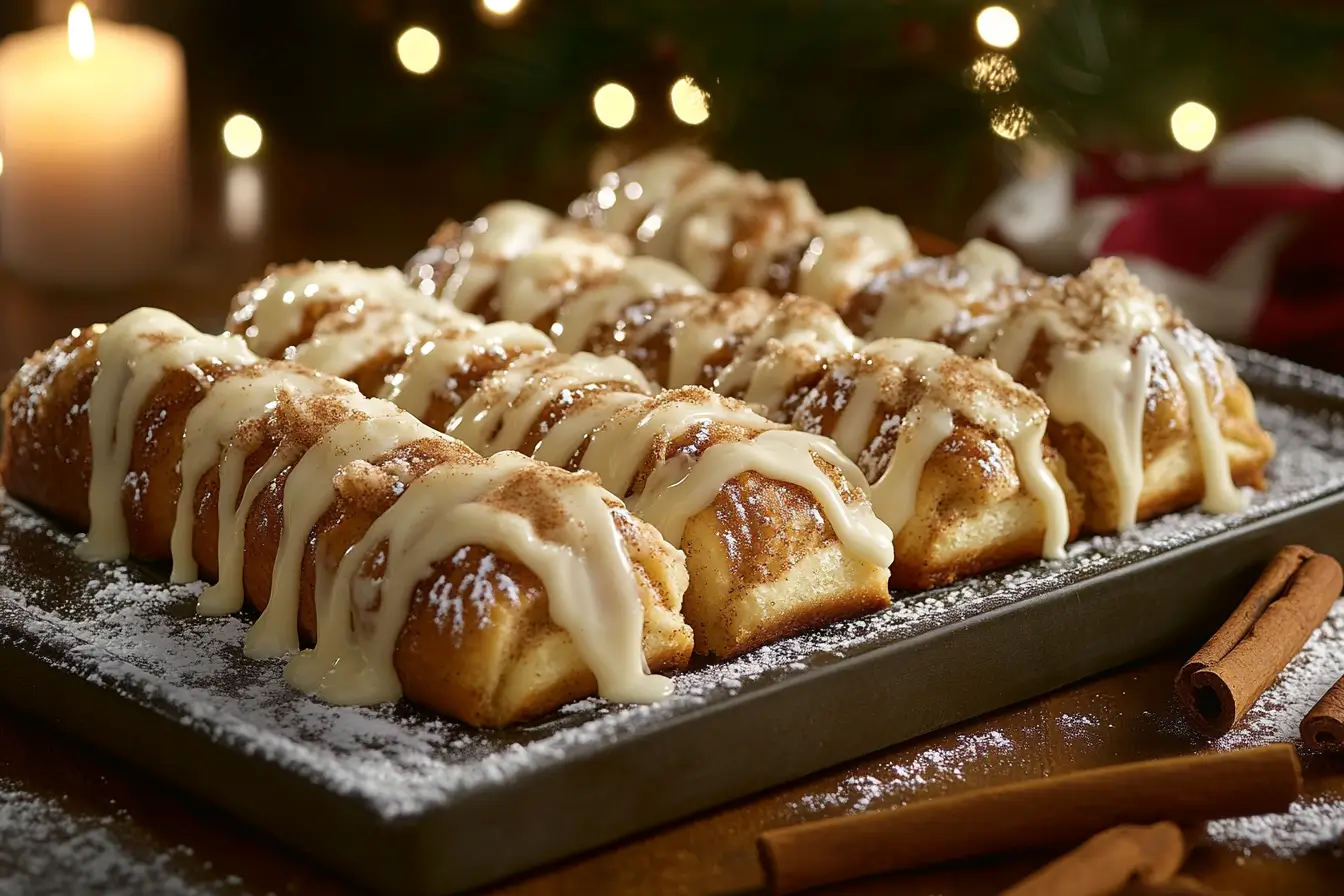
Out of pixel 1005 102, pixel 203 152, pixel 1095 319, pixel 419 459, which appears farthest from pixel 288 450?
pixel 203 152

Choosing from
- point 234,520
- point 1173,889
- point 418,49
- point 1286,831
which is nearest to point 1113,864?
point 1173,889

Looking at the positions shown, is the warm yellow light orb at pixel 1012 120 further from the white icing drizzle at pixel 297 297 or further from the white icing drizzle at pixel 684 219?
the white icing drizzle at pixel 297 297

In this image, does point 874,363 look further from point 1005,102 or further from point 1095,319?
point 1005,102

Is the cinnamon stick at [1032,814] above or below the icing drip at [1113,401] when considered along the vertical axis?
below

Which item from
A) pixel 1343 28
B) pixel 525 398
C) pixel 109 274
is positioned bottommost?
pixel 109 274

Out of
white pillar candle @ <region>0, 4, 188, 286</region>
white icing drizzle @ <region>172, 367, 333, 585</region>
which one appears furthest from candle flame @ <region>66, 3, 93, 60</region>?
white icing drizzle @ <region>172, 367, 333, 585</region>

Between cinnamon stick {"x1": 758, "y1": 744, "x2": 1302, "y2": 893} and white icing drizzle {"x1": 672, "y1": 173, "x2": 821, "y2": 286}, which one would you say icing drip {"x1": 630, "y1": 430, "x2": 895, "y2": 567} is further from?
white icing drizzle {"x1": 672, "y1": 173, "x2": 821, "y2": 286}

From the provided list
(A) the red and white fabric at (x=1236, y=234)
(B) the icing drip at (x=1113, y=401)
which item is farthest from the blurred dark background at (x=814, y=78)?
Result: (B) the icing drip at (x=1113, y=401)
